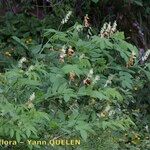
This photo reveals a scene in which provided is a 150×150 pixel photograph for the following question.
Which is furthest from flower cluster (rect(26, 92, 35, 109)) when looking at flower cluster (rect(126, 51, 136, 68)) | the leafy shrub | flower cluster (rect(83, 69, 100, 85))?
flower cluster (rect(126, 51, 136, 68))

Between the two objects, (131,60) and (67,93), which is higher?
(131,60)

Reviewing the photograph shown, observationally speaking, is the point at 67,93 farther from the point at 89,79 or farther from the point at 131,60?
the point at 131,60

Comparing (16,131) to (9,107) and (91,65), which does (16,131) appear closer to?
(9,107)

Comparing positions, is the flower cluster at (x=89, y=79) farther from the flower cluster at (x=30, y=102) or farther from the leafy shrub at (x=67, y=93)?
the flower cluster at (x=30, y=102)

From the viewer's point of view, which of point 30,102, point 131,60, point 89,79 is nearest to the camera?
point 30,102

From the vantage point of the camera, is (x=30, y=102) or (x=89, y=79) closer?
(x=30, y=102)

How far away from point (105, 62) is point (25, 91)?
0.74 meters

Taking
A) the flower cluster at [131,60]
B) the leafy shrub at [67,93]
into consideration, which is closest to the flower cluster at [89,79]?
the leafy shrub at [67,93]

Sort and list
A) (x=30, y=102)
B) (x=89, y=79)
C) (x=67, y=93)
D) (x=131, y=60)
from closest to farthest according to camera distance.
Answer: (x=30, y=102)
(x=67, y=93)
(x=89, y=79)
(x=131, y=60)

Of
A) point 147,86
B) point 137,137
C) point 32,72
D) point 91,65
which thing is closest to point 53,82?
point 32,72

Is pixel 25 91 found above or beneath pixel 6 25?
beneath

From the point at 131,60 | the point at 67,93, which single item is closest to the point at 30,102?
the point at 67,93

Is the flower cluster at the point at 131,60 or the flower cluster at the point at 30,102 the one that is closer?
the flower cluster at the point at 30,102

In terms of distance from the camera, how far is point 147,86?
5.00 meters
